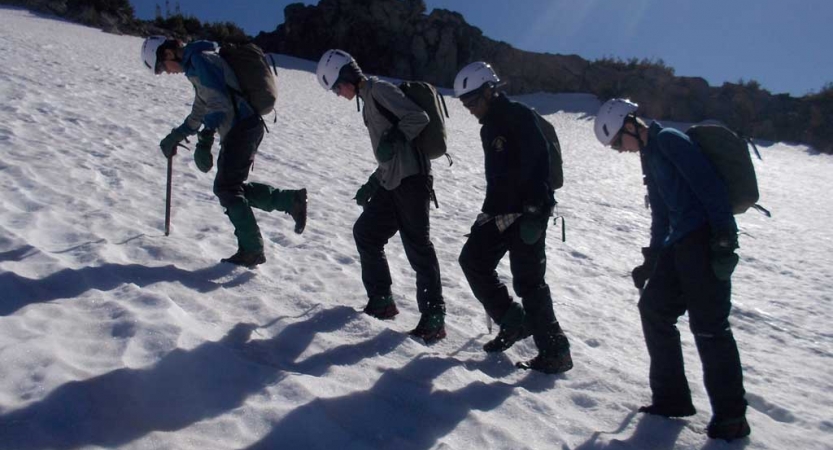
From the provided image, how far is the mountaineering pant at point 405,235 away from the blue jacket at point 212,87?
147cm

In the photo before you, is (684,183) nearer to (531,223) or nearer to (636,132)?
(636,132)

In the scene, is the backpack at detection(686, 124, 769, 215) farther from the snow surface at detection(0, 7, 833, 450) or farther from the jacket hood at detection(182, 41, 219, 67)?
the jacket hood at detection(182, 41, 219, 67)

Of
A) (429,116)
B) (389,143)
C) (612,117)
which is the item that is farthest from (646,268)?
(389,143)

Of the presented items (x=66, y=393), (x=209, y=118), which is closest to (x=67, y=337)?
(x=66, y=393)

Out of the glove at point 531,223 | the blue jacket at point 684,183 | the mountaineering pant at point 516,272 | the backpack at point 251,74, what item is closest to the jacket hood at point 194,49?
the backpack at point 251,74

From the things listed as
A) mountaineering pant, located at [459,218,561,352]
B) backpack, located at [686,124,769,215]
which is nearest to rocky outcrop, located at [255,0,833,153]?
mountaineering pant, located at [459,218,561,352]

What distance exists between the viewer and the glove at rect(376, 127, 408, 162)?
4148 millimetres

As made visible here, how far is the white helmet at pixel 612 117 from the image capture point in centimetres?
393

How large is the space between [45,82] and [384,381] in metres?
12.3

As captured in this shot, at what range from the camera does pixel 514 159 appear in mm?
4117

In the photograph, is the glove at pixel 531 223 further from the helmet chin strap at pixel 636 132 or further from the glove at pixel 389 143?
the glove at pixel 389 143

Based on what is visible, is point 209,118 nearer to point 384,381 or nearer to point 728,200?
point 384,381

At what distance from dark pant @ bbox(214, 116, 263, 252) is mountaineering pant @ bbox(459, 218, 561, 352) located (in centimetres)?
204

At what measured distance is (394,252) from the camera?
7.14m
